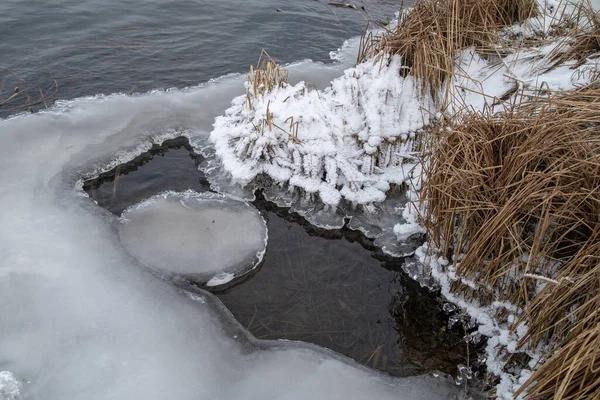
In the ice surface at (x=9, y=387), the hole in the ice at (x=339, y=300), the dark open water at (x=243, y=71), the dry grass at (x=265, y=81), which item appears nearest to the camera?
the ice surface at (x=9, y=387)

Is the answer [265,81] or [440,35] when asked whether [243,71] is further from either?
[440,35]

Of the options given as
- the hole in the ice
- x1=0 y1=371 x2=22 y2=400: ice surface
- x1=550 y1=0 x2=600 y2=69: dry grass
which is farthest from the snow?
x1=0 y1=371 x2=22 y2=400: ice surface

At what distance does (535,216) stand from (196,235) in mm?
2563

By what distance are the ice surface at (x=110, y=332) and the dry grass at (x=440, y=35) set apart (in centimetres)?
284

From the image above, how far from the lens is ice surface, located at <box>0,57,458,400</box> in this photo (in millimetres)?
2729

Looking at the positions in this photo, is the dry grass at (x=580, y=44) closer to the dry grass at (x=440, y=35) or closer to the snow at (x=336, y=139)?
the dry grass at (x=440, y=35)

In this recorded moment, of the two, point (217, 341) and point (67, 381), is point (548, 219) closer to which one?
point (217, 341)

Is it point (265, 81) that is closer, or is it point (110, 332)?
point (110, 332)

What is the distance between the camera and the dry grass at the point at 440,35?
4.29 m

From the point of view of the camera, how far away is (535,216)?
2.70 metres

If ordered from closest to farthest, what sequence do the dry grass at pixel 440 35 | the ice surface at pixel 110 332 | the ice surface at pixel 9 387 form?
A: the ice surface at pixel 9 387 < the ice surface at pixel 110 332 < the dry grass at pixel 440 35

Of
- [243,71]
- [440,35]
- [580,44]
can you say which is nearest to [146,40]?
[243,71]

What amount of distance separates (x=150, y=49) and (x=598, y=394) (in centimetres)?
695

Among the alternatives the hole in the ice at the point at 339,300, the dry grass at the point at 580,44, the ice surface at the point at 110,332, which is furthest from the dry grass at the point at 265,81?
the dry grass at the point at 580,44
